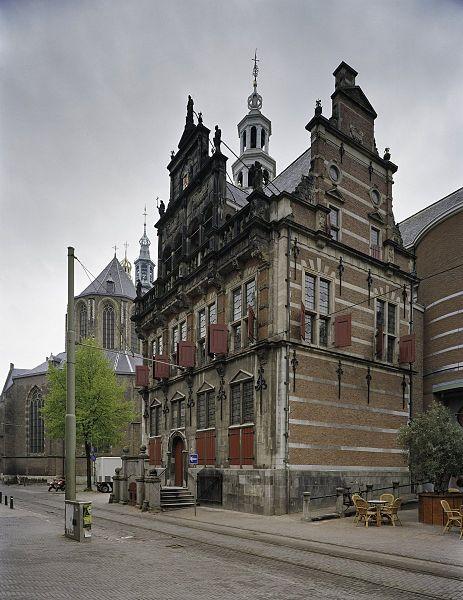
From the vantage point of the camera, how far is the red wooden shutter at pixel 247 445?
2296 cm

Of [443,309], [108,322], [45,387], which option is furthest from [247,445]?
[108,322]

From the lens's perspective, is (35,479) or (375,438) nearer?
(375,438)

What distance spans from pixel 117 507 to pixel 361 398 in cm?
1172

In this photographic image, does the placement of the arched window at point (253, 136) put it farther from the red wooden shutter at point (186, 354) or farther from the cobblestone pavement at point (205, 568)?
the cobblestone pavement at point (205, 568)

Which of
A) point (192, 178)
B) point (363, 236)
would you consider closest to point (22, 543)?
point (363, 236)

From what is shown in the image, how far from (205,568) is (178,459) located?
19353 millimetres

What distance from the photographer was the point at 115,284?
83.8m

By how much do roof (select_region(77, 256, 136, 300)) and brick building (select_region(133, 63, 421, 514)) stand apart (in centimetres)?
5064

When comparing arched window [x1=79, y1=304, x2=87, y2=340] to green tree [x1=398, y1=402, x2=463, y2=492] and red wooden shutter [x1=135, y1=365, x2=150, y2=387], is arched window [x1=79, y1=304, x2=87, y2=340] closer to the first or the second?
red wooden shutter [x1=135, y1=365, x2=150, y2=387]

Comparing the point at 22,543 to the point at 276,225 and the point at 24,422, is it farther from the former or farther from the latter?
the point at 24,422

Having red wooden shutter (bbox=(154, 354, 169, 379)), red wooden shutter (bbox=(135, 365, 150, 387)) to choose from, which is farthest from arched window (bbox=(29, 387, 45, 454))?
red wooden shutter (bbox=(154, 354, 169, 379))

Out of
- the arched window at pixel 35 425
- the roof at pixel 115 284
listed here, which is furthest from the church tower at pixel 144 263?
the arched window at pixel 35 425

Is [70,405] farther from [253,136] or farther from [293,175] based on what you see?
[253,136]

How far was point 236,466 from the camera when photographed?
2381cm
